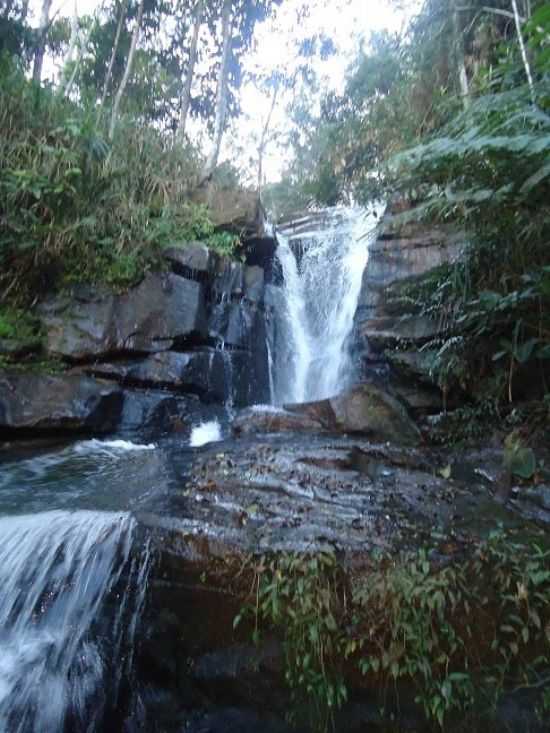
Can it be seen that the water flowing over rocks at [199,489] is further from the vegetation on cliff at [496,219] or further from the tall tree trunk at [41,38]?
the tall tree trunk at [41,38]

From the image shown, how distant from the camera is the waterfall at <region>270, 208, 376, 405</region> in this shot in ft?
28.0

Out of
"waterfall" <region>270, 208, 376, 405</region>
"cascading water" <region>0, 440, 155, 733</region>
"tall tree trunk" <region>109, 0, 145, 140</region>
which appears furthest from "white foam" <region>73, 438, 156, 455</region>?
"tall tree trunk" <region>109, 0, 145, 140</region>

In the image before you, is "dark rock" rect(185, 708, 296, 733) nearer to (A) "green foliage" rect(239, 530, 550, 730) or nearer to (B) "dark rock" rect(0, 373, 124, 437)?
(A) "green foliage" rect(239, 530, 550, 730)

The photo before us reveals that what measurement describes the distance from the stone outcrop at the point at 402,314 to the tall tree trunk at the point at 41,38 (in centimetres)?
782

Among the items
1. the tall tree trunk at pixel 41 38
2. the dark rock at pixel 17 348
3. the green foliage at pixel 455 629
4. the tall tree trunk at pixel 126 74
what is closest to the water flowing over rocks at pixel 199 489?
the green foliage at pixel 455 629

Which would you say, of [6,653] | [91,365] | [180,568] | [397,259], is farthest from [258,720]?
[397,259]

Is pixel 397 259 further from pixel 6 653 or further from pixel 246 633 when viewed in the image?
pixel 6 653

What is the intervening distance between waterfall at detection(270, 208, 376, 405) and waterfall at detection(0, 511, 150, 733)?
537cm

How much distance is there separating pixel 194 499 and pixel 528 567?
2226 millimetres

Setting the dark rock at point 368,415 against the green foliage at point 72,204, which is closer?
the dark rock at point 368,415

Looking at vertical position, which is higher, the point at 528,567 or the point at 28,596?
the point at 528,567

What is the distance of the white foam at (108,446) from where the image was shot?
5602 mm

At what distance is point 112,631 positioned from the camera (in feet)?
8.98

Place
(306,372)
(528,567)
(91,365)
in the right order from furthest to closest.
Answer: (306,372)
(91,365)
(528,567)
